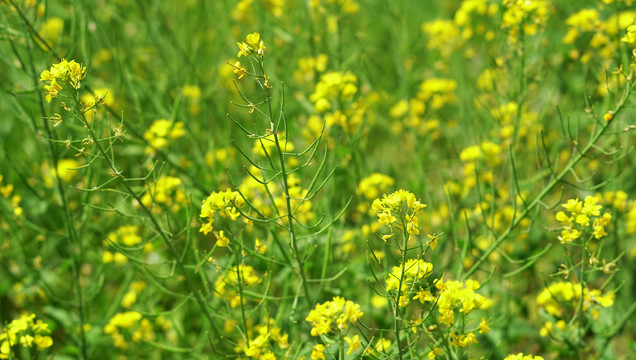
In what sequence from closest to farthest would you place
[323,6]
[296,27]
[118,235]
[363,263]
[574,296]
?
[574,296]
[363,263]
[118,235]
[323,6]
[296,27]

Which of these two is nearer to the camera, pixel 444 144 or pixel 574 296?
pixel 574 296

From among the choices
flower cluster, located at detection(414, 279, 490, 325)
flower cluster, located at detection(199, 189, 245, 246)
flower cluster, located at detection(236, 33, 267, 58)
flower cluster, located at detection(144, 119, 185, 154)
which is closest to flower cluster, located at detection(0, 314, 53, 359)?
flower cluster, located at detection(199, 189, 245, 246)

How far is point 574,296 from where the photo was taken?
2.01 metres

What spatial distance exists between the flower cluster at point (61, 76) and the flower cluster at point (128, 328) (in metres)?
1.19

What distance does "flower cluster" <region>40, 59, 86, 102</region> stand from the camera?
4.88 feet

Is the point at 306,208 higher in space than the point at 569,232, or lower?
higher

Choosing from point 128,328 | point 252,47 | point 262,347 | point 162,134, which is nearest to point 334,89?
point 162,134

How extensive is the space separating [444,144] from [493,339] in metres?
1.61

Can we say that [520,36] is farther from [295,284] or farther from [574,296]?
[295,284]

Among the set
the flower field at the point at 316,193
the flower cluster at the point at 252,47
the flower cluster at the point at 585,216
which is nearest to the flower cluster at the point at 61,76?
the flower field at the point at 316,193

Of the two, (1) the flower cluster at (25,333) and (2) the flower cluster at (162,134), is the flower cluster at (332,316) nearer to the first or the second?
Result: (1) the flower cluster at (25,333)

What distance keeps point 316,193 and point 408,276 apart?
0.38 meters

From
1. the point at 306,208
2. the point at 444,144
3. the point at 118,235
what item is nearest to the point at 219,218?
the point at 306,208

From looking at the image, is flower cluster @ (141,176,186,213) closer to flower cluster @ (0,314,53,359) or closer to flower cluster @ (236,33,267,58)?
flower cluster @ (0,314,53,359)
